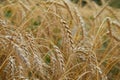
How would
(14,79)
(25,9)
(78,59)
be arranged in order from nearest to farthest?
1. (14,79)
2. (78,59)
3. (25,9)

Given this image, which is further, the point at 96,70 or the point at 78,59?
the point at 78,59

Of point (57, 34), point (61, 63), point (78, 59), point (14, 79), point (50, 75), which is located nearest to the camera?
point (14, 79)

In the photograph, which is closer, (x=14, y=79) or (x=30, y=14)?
(x=14, y=79)

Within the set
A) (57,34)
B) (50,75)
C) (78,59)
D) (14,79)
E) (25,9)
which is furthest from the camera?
(57,34)

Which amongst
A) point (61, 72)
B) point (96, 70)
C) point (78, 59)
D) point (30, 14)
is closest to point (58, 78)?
point (61, 72)

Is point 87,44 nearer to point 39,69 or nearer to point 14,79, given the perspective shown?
point 39,69

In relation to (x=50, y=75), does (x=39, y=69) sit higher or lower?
higher

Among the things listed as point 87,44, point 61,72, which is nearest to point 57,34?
point 87,44

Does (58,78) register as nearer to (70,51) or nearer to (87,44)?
(70,51)

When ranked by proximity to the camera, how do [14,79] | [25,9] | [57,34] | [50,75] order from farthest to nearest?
[57,34], [25,9], [50,75], [14,79]
